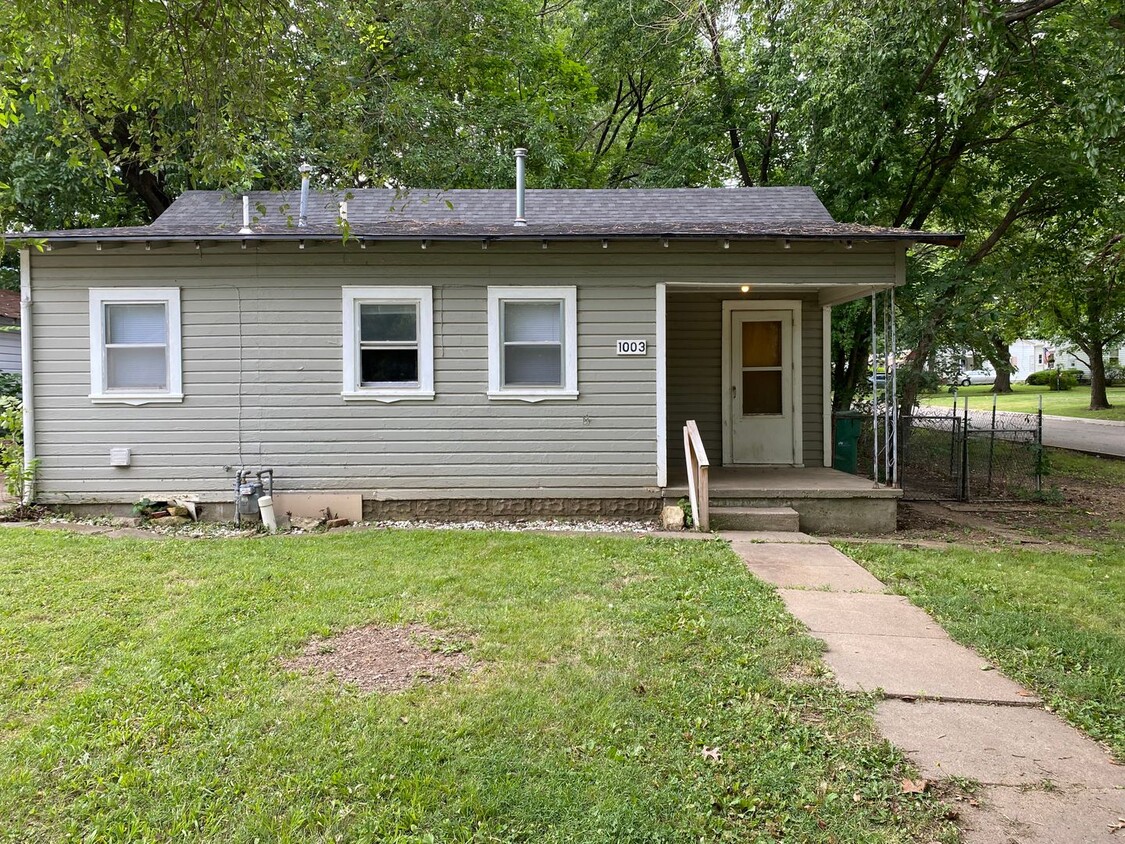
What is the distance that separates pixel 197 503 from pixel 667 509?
5201mm

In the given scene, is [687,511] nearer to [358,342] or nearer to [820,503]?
[820,503]

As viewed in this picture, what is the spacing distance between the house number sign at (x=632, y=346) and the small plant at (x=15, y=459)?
6595mm

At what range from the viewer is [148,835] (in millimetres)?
2340

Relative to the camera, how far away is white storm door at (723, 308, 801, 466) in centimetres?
930

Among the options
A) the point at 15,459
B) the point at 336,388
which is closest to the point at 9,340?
the point at 15,459

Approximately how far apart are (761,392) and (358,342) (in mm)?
5287

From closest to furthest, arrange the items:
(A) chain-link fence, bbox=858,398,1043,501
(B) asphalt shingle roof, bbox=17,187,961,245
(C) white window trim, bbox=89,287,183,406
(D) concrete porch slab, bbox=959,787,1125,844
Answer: (D) concrete porch slab, bbox=959,787,1125,844, (B) asphalt shingle roof, bbox=17,187,961,245, (C) white window trim, bbox=89,287,183,406, (A) chain-link fence, bbox=858,398,1043,501

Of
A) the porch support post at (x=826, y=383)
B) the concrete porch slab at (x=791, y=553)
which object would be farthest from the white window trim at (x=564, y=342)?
the porch support post at (x=826, y=383)

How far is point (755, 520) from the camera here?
7246 mm

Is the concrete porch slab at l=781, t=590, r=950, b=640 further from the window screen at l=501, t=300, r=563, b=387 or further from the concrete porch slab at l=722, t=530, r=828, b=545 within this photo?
the window screen at l=501, t=300, r=563, b=387

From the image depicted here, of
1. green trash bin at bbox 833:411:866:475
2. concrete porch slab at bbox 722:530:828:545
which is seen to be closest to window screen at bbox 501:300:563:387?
concrete porch slab at bbox 722:530:828:545

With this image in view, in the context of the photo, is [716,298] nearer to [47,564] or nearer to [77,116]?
[77,116]

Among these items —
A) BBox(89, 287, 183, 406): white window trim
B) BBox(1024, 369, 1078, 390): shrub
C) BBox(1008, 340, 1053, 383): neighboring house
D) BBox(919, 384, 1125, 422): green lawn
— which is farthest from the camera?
BBox(1008, 340, 1053, 383): neighboring house

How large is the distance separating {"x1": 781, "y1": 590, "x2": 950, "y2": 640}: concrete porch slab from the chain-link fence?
4921 millimetres
